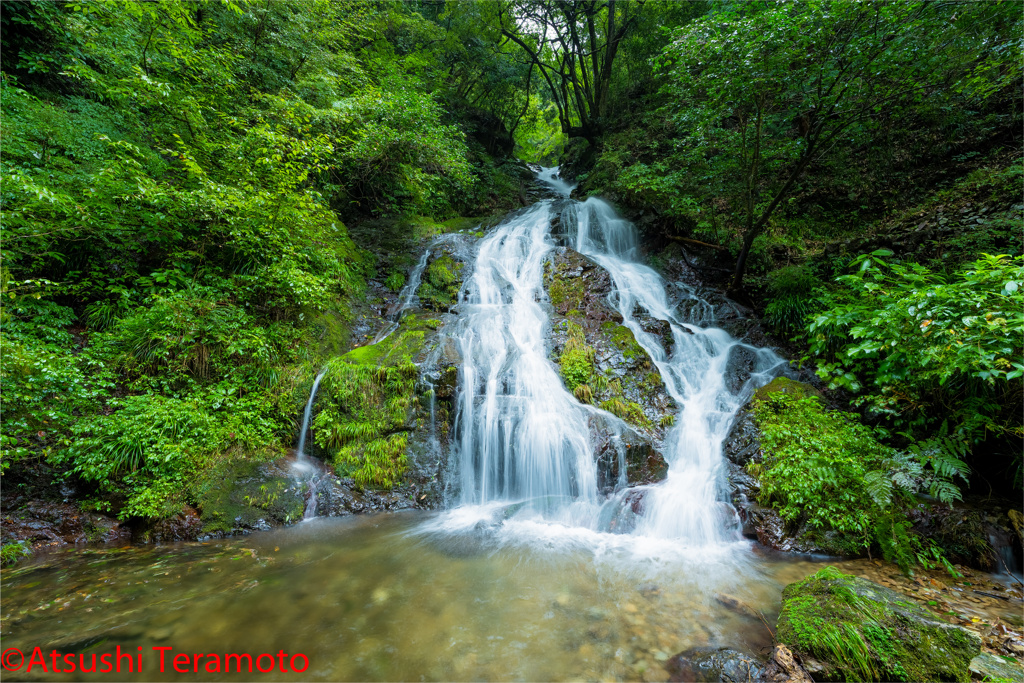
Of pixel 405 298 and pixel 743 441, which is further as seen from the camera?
pixel 405 298

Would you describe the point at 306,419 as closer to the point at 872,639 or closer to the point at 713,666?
the point at 713,666

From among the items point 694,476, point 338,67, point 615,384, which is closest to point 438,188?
point 338,67

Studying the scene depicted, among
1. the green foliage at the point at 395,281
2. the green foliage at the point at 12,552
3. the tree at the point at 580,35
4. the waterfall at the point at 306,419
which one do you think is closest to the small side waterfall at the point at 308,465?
the waterfall at the point at 306,419

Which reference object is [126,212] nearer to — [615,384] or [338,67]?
[338,67]

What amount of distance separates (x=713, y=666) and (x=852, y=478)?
314 cm

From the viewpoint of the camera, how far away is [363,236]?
10.6 metres

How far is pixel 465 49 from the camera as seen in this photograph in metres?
15.4

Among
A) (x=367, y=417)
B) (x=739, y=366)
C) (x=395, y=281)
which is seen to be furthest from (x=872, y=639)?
(x=395, y=281)

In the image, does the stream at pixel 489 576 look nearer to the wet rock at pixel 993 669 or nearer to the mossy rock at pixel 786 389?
the mossy rock at pixel 786 389

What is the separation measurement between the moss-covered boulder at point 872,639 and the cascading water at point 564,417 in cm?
184

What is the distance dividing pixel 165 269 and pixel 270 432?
3.21 metres

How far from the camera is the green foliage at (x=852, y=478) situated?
3.84 meters

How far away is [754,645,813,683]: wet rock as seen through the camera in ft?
7.66

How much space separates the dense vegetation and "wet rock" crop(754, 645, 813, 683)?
2311 millimetres
